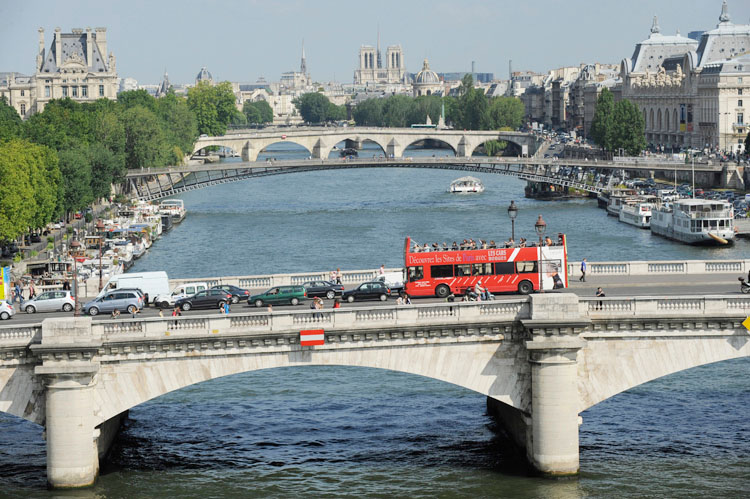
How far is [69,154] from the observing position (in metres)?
89.2

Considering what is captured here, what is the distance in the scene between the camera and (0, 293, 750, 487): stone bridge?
99.9 ft

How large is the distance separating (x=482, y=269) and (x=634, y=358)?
872 cm

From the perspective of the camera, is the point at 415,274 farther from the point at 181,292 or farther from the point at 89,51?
the point at 89,51

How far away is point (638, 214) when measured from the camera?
9681 centimetres

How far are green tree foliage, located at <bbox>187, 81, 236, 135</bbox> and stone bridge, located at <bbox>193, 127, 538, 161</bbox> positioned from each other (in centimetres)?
861

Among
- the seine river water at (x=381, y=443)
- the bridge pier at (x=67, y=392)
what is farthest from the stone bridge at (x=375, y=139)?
the bridge pier at (x=67, y=392)

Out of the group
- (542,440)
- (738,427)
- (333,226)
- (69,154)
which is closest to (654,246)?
(333,226)

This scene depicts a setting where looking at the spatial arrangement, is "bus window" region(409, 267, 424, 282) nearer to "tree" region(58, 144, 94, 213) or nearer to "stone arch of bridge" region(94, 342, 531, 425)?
"stone arch of bridge" region(94, 342, 531, 425)

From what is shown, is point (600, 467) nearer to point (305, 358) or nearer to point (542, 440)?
point (542, 440)

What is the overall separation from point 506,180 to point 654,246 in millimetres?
69658

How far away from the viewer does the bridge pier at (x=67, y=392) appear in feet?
98.9

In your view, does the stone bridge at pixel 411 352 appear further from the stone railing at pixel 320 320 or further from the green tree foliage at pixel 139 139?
the green tree foliage at pixel 139 139

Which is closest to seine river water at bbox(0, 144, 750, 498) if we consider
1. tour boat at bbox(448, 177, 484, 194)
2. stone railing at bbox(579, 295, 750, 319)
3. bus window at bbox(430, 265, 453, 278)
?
bus window at bbox(430, 265, 453, 278)

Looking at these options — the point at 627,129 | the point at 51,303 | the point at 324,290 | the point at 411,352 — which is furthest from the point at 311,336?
the point at 627,129
